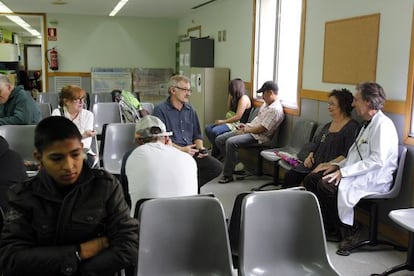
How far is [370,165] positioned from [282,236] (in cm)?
144

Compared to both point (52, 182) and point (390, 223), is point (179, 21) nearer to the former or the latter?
point (390, 223)

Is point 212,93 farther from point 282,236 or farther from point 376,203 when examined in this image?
point 282,236

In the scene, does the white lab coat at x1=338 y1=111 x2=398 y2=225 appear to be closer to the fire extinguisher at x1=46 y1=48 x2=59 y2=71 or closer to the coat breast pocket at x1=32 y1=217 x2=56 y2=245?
the coat breast pocket at x1=32 y1=217 x2=56 y2=245

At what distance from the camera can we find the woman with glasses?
3.85 m

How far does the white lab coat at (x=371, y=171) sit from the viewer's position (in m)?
3.25

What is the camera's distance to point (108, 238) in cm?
162

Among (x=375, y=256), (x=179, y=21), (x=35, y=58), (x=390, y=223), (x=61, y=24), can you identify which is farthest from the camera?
(x=35, y=58)

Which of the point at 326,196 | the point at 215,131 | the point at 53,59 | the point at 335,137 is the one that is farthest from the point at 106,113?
the point at 53,59

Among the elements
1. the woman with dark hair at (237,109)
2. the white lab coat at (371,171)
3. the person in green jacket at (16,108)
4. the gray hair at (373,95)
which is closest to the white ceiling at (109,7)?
the woman with dark hair at (237,109)

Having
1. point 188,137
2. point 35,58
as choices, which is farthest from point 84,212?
point 35,58

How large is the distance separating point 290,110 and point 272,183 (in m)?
0.89

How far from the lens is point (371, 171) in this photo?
328 centimetres

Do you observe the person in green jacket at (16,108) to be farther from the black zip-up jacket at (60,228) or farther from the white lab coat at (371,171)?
the white lab coat at (371,171)

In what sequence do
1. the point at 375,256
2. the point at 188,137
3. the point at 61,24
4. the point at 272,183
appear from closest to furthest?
the point at 375,256
the point at 188,137
the point at 272,183
the point at 61,24
